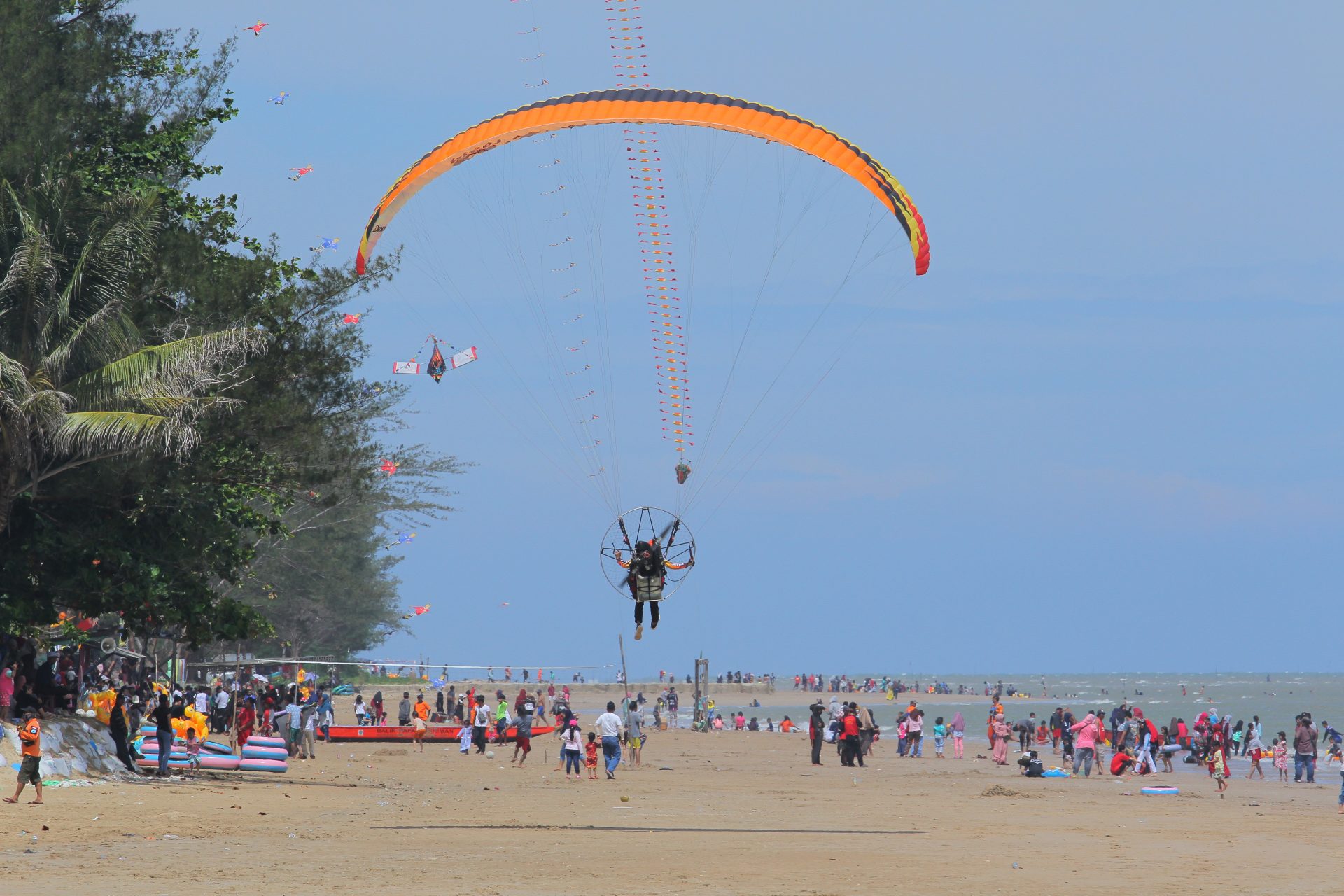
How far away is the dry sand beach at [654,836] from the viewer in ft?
42.0

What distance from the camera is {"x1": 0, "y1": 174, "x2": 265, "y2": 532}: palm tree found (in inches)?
728

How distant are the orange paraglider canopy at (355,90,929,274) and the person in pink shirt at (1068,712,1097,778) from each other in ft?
39.6

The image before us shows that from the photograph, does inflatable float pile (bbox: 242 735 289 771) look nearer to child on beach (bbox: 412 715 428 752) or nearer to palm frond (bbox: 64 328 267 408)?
palm frond (bbox: 64 328 267 408)

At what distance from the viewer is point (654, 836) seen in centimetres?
1636

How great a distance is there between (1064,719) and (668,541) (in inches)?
857

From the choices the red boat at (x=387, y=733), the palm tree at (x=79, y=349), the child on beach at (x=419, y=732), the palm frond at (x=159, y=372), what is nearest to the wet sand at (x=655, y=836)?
the palm tree at (x=79, y=349)

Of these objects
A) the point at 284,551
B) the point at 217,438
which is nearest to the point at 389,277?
the point at 217,438

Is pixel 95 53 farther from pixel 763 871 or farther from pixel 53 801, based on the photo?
pixel 763 871

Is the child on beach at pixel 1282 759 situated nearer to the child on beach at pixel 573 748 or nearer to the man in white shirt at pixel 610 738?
the man in white shirt at pixel 610 738

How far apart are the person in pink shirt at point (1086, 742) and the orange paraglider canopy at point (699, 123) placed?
39.6ft

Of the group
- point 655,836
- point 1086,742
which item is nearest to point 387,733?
point 1086,742

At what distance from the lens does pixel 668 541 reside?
60.6 ft

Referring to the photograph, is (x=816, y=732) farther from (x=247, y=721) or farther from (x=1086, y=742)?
(x=247, y=721)

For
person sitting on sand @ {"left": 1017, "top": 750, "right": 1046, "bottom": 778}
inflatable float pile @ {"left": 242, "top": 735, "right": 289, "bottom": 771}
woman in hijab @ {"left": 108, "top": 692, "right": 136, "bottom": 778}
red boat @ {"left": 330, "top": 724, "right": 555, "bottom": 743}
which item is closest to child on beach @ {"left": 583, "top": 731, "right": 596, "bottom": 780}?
Answer: inflatable float pile @ {"left": 242, "top": 735, "right": 289, "bottom": 771}
